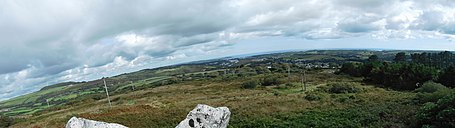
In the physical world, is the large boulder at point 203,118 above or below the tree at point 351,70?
above

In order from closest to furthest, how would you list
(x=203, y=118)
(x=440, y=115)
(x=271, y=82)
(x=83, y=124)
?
(x=83, y=124)
(x=203, y=118)
(x=440, y=115)
(x=271, y=82)

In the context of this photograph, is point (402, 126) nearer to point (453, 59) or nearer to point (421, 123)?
point (421, 123)

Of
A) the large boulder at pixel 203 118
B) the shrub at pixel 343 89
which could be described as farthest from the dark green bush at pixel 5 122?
the shrub at pixel 343 89

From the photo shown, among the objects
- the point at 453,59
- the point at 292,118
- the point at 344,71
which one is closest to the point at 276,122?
the point at 292,118

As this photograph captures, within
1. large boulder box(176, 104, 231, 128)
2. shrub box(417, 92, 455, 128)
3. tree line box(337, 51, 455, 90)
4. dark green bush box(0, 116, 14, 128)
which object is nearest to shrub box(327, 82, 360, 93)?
tree line box(337, 51, 455, 90)

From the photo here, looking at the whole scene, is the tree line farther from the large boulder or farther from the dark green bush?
the dark green bush

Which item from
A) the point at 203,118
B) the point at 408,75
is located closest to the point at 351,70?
the point at 408,75

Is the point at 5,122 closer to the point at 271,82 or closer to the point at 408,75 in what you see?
the point at 271,82

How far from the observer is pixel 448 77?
6125 cm

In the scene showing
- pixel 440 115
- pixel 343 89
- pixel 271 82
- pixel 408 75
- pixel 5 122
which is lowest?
pixel 343 89

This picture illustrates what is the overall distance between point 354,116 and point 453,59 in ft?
421

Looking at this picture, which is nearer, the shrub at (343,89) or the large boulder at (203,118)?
the large boulder at (203,118)

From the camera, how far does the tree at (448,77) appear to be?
59844 millimetres

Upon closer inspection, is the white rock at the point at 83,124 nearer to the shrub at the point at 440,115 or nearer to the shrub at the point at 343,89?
the shrub at the point at 440,115
